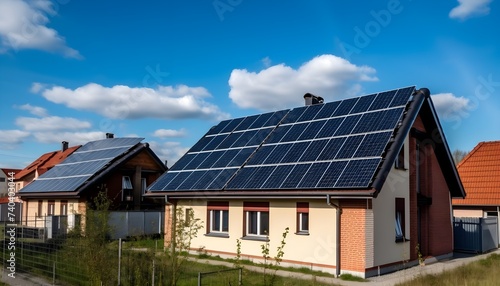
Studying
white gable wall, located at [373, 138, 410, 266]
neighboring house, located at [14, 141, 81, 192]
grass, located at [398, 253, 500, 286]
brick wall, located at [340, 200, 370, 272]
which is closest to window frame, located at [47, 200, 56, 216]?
neighboring house, located at [14, 141, 81, 192]

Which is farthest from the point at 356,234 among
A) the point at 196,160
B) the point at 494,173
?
the point at 494,173

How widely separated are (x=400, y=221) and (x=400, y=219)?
8cm

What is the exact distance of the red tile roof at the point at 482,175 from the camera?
26531 mm

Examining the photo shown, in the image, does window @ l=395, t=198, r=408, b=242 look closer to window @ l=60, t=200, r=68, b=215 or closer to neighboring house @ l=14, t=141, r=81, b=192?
window @ l=60, t=200, r=68, b=215

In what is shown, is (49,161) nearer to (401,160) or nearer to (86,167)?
(86,167)

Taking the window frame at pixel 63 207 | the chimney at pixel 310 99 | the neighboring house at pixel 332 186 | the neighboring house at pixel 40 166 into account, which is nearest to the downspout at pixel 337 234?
the neighboring house at pixel 332 186

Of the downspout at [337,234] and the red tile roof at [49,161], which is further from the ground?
the red tile roof at [49,161]

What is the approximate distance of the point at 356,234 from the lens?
15.1 meters

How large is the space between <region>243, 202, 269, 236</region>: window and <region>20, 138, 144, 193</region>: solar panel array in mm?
13542

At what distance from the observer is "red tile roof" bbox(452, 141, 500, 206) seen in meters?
26.5

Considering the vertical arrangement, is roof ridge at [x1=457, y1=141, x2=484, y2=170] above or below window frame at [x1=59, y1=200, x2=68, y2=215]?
above

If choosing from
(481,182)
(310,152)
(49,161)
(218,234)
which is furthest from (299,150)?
(49,161)

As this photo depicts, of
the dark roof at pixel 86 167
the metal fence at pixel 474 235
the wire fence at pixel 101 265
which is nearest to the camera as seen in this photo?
the wire fence at pixel 101 265

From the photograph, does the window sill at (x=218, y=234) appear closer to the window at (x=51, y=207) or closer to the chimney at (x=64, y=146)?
the window at (x=51, y=207)
